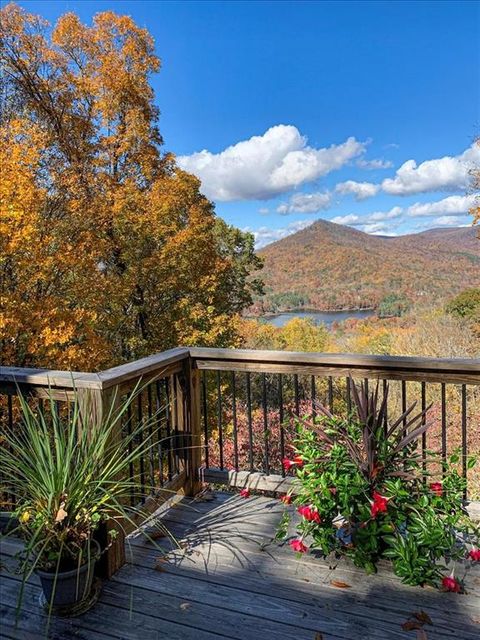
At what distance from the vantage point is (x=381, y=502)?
6.33 ft

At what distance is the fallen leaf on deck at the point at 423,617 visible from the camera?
5.57ft

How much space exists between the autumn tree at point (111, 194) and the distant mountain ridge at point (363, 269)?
6.35 meters

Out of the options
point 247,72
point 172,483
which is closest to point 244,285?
point 247,72

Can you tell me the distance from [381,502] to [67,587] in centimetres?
136

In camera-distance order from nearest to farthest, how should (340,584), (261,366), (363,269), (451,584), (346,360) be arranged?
(451,584) → (340,584) → (346,360) → (261,366) → (363,269)

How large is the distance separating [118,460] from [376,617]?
126 centimetres

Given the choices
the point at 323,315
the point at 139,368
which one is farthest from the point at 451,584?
the point at 323,315

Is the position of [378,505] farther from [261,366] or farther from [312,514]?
[261,366]

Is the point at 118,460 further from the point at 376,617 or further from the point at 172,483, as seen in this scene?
the point at 376,617

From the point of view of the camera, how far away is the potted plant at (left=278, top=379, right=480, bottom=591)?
192 cm

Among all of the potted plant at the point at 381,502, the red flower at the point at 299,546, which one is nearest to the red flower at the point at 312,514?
the potted plant at the point at 381,502

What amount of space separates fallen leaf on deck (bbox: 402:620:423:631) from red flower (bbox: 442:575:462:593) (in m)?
0.26

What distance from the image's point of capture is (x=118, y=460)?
2.01 meters

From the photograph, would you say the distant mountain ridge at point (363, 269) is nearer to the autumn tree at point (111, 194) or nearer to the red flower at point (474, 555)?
the autumn tree at point (111, 194)
